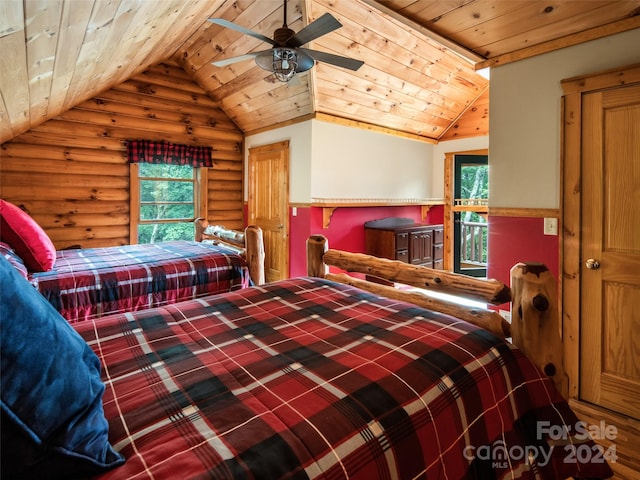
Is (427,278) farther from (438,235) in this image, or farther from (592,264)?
(438,235)

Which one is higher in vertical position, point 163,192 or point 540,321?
point 163,192

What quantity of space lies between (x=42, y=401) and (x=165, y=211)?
494 centimetres

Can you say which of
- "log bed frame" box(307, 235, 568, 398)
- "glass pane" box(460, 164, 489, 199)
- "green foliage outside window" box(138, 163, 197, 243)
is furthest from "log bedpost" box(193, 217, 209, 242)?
"glass pane" box(460, 164, 489, 199)

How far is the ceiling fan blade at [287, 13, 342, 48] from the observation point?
209cm

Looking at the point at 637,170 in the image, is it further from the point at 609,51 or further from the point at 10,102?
the point at 10,102

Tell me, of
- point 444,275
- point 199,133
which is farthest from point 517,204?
point 199,133

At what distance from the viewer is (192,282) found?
9.34ft

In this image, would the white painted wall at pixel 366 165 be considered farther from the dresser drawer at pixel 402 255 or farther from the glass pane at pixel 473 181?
the dresser drawer at pixel 402 255

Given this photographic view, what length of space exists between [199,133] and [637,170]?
5.05 meters

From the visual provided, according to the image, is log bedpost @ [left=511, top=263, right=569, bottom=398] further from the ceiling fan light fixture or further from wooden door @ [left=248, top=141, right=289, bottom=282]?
wooden door @ [left=248, top=141, right=289, bottom=282]

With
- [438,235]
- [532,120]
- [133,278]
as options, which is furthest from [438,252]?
[133,278]

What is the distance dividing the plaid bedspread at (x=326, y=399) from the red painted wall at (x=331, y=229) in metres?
2.96

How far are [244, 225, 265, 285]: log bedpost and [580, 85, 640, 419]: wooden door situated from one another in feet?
7.76

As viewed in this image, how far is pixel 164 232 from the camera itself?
520cm
